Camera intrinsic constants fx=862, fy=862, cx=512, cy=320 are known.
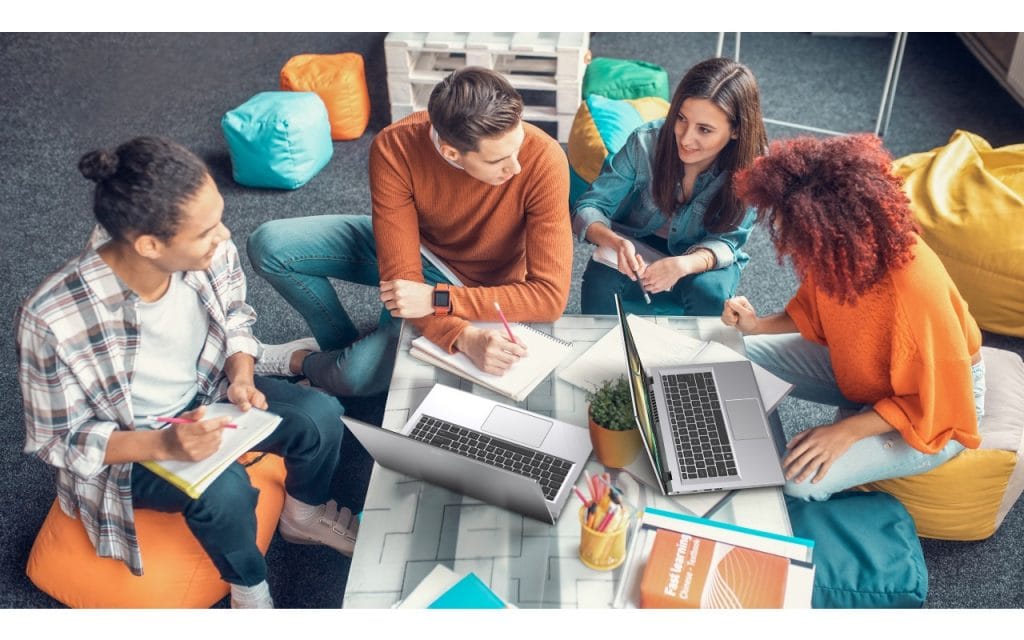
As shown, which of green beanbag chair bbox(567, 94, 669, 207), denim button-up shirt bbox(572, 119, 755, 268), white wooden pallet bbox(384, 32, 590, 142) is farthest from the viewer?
white wooden pallet bbox(384, 32, 590, 142)

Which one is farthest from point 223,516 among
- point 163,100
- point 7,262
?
point 163,100

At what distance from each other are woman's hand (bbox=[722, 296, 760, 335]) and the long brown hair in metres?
0.39

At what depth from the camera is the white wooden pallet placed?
128 inches

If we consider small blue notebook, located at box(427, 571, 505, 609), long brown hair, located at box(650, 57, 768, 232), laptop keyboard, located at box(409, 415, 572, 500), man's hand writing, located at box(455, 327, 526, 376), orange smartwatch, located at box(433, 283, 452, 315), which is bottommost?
small blue notebook, located at box(427, 571, 505, 609)

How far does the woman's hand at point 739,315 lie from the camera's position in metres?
1.75

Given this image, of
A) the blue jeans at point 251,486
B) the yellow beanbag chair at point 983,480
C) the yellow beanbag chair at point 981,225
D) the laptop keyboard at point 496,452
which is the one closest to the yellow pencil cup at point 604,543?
the laptop keyboard at point 496,452

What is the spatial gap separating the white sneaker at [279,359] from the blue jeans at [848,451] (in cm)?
125

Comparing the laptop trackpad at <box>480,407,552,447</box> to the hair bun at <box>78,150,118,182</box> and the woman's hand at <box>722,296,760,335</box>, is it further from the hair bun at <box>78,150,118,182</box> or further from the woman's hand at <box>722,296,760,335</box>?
the hair bun at <box>78,150,118,182</box>

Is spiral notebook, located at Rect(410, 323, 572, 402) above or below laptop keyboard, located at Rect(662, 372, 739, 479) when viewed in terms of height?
above

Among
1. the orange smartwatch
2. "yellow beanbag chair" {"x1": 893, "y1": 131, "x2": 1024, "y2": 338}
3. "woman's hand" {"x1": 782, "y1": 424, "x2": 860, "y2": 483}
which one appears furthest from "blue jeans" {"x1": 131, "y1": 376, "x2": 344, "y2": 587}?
"yellow beanbag chair" {"x1": 893, "y1": 131, "x2": 1024, "y2": 338}

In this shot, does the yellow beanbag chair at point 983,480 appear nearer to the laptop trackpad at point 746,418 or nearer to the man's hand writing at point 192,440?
the laptop trackpad at point 746,418

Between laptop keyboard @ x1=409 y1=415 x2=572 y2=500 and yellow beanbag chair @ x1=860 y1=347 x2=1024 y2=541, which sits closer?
laptop keyboard @ x1=409 y1=415 x2=572 y2=500

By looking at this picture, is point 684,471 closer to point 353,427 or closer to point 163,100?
point 353,427

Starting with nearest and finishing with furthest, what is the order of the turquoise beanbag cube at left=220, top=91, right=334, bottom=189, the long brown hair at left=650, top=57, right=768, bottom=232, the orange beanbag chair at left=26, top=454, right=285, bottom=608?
1. the orange beanbag chair at left=26, top=454, right=285, bottom=608
2. the long brown hair at left=650, top=57, right=768, bottom=232
3. the turquoise beanbag cube at left=220, top=91, right=334, bottom=189
